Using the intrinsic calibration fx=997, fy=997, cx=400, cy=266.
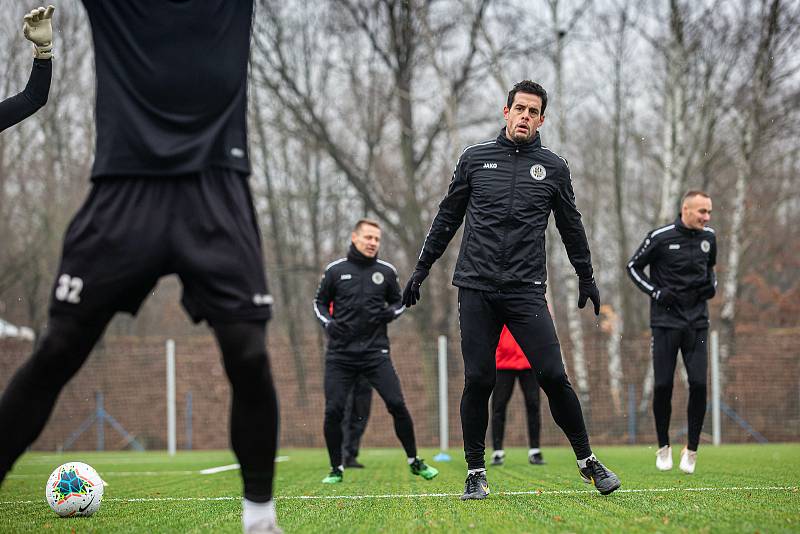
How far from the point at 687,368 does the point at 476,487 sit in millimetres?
3310

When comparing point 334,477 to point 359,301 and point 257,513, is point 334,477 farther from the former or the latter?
point 257,513

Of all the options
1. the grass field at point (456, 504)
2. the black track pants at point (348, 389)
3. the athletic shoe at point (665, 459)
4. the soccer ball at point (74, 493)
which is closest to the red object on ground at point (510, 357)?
the grass field at point (456, 504)

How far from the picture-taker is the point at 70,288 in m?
3.49

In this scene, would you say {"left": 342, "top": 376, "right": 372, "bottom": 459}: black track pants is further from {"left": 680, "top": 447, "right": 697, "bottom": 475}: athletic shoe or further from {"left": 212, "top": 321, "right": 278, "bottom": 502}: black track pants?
{"left": 212, "top": 321, "right": 278, "bottom": 502}: black track pants

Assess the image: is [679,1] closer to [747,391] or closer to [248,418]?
[747,391]

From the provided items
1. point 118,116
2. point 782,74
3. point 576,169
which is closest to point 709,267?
point 118,116

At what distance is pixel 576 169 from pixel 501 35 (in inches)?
582

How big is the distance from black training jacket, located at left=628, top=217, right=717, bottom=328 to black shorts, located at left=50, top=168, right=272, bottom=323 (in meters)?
5.83

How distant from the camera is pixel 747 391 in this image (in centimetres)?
1897

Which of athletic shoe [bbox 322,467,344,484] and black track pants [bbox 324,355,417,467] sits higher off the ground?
black track pants [bbox 324,355,417,467]

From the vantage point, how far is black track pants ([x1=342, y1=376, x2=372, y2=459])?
10.9 m

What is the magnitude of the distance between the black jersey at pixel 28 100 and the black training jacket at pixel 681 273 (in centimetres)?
575

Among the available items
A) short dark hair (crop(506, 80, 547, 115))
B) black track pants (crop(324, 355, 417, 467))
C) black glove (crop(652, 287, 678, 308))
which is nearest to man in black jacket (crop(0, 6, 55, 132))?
short dark hair (crop(506, 80, 547, 115))

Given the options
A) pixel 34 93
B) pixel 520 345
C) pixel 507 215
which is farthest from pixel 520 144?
pixel 34 93
